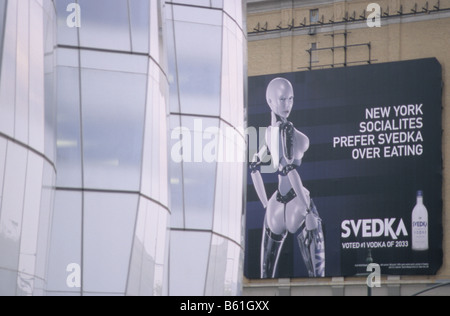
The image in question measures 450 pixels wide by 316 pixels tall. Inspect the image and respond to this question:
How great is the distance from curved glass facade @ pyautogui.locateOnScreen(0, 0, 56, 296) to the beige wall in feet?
190

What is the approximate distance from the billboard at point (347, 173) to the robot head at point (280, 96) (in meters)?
0.07

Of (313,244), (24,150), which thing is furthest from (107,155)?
(313,244)

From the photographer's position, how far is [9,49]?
9586mm

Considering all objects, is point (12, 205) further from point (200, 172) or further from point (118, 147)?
point (200, 172)

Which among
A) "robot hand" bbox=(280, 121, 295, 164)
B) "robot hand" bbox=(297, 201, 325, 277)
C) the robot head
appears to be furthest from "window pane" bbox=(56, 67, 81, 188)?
the robot head

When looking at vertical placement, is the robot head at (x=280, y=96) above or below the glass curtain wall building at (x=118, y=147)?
above

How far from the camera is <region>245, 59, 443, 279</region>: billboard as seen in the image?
66250mm

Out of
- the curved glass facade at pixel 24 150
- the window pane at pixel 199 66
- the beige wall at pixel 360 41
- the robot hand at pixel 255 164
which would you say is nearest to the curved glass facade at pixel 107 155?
the curved glass facade at pixel 24 150

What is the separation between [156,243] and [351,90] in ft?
187

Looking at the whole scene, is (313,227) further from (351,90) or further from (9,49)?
(9,49)

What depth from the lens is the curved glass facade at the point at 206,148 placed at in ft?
54.5

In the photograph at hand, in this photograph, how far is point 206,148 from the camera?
16.8 m

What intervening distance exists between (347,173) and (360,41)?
10.1 meters

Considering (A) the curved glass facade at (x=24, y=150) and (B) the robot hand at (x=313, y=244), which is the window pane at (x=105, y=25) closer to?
(A) the curved glass facade at (x=24, y=150)
